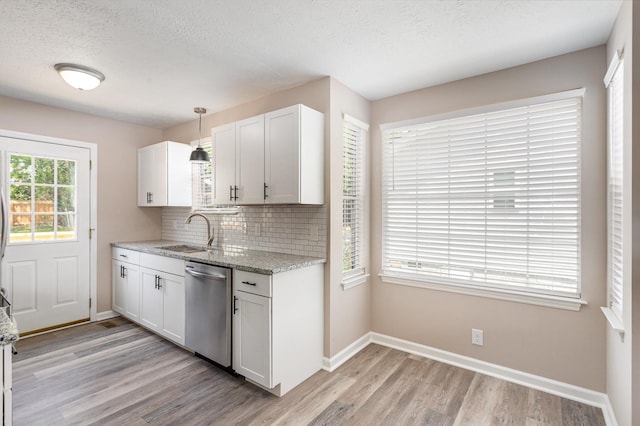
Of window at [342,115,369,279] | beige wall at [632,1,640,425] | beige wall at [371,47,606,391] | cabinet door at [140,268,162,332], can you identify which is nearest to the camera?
beige wall at [632,1,640,425]

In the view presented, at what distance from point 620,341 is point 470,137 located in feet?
5.70

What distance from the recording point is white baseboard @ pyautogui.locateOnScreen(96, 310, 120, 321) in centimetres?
401

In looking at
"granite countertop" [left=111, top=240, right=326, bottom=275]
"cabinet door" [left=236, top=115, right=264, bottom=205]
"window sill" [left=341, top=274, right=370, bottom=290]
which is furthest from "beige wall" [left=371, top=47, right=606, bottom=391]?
"cabinet door" [left=236, top=115, right=264, bottom=205]

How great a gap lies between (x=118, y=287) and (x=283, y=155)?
2928mm

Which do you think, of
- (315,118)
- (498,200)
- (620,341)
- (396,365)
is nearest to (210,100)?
(315,118)

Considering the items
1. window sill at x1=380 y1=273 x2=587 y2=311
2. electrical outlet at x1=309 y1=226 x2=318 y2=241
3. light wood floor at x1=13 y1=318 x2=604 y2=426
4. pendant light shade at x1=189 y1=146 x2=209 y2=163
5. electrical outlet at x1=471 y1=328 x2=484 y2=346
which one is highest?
pendant light shade at x1=189 y1=146 x2=209 y2=163

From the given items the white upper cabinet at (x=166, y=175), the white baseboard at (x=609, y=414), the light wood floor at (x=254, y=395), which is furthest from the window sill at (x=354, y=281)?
the white upper cabinet at (x=166, y=175)

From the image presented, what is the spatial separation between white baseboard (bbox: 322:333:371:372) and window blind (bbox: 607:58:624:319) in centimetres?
198

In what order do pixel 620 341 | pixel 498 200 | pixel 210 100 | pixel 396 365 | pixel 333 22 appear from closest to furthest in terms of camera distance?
1. pixel 620 341
2. pixel 333 22
3. pixel 498 200
4. pixel 396 365
5. pixel 210 100

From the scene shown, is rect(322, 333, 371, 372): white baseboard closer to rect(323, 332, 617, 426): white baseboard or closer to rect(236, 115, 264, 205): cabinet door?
rect(323, 332, 617, 426): white baseboard

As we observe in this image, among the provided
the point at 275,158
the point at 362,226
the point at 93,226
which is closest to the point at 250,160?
the point at 275,158

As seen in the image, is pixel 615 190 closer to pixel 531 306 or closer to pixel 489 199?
pixel 489 199

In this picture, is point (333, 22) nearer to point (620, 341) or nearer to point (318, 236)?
point (318, 236)

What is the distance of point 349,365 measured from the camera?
2871 millimetres
